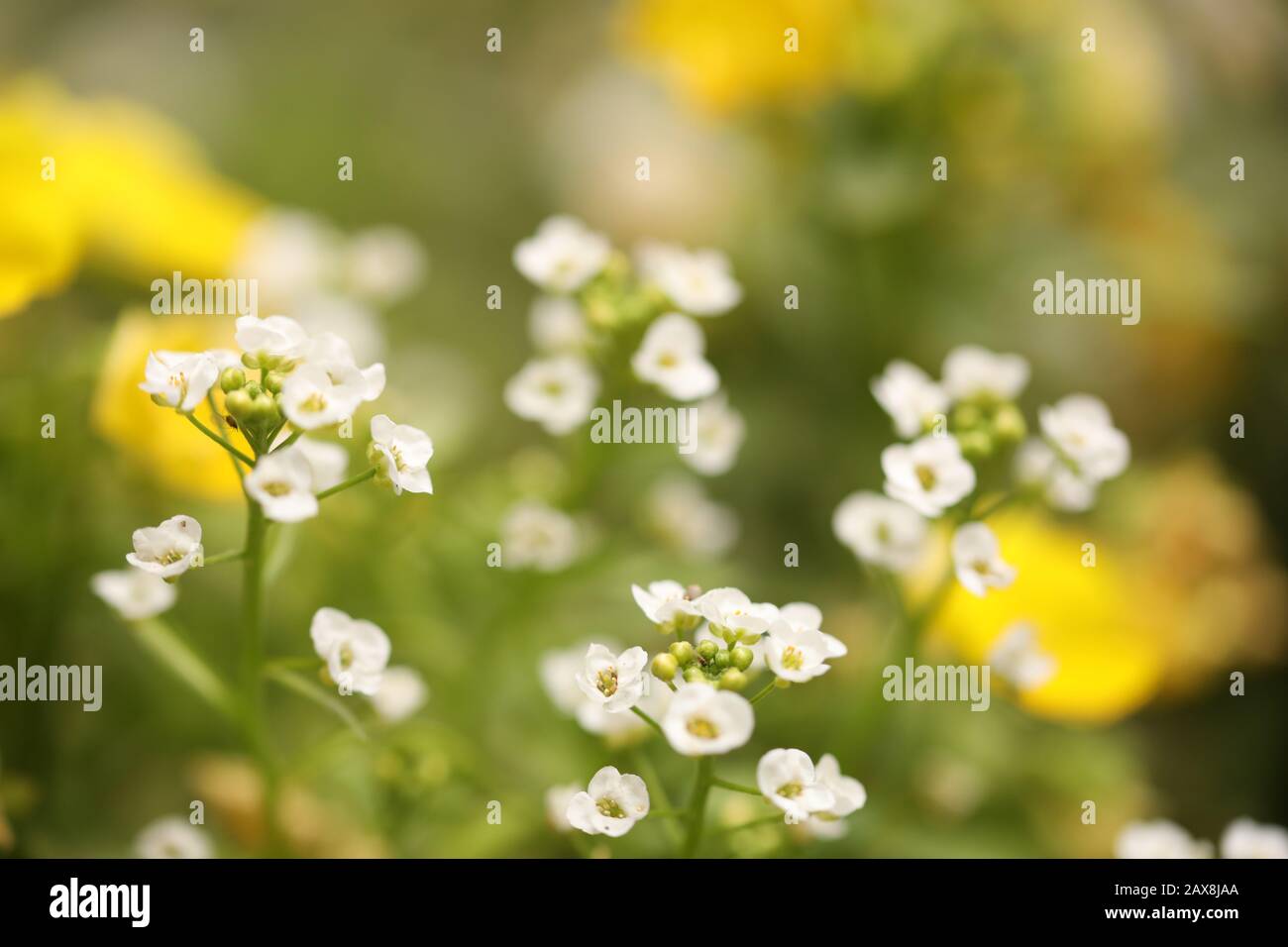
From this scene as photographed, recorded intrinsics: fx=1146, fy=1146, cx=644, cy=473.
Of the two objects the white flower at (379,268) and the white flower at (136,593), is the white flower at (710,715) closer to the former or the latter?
the white flower at (136,593)

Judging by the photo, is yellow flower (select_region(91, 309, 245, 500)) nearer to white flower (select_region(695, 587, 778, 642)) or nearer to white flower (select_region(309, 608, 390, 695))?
white flower (select_region(309, 608, 390, 695))

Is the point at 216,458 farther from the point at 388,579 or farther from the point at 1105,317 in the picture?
the point at 1105,317

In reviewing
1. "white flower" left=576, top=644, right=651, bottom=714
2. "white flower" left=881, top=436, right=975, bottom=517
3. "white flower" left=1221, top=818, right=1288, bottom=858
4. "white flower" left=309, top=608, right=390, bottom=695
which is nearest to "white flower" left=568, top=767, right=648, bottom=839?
"white flower" left=576, top=644, right=651, bottom=714

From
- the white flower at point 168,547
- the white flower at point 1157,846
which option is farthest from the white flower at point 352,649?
the white flower at point 1157,846

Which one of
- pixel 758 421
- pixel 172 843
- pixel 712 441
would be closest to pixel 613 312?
pixel 712 441

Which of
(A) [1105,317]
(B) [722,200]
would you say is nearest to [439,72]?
(B) [722,200]
